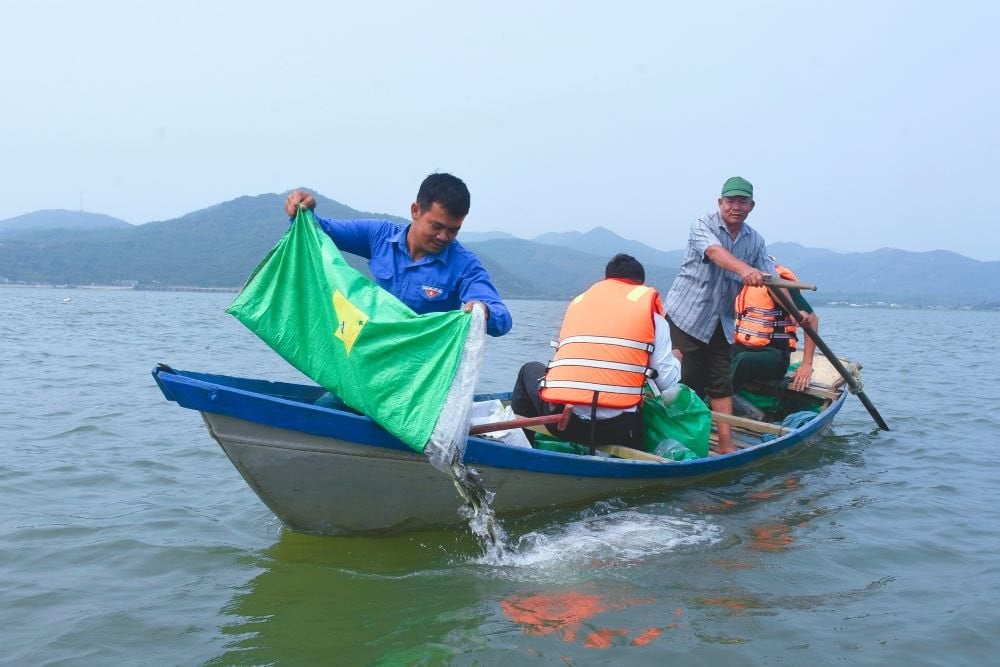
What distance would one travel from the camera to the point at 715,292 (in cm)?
736

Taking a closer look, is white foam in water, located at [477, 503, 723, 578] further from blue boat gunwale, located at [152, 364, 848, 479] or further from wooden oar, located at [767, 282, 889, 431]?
wooden oar, located at [767, 282, 889, 431]

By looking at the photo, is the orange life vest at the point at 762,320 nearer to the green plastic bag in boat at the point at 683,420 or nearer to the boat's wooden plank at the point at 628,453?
the green plastic bag in boat at the point at 683,420

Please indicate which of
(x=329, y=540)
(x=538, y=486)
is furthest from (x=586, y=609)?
(x=329, y=540)

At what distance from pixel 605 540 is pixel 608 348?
4.18 ft

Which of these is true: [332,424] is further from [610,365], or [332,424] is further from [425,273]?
[610,365]

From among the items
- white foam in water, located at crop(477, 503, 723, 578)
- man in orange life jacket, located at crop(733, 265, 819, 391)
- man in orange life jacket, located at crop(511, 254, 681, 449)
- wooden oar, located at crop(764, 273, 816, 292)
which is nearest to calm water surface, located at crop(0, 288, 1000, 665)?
white foam in water, located at crop(477, 503, 723, 578)

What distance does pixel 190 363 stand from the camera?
16234 mm

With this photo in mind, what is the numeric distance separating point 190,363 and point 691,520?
42.4ft

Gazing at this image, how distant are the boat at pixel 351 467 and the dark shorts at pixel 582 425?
6.5 inches

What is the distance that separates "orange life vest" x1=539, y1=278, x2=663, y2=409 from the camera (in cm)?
551

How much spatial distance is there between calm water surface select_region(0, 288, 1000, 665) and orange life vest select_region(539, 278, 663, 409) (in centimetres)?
84

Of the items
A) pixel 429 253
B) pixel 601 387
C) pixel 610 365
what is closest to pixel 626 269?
pixel 610 365

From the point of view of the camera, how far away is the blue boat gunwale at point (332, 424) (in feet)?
13.3

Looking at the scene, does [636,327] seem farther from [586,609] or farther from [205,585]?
[205,585]
